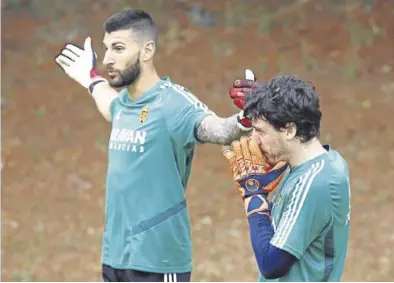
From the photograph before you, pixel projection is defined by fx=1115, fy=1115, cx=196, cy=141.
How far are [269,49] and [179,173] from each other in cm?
778

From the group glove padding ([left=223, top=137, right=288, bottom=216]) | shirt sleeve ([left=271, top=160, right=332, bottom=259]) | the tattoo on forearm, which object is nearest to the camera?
shirt sleeve ([left=271, top=160, right=332, bottom=259])

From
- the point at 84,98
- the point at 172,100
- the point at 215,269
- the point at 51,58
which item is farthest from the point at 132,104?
the point at 51,58

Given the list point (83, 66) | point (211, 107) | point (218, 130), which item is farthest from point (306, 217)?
point (211, 107)

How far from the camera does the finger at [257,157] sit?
3863 mm

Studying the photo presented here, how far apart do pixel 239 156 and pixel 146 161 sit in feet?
2.68

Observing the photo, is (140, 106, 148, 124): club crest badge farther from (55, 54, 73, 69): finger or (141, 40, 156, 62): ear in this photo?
(55, 54, 73, 69): finger

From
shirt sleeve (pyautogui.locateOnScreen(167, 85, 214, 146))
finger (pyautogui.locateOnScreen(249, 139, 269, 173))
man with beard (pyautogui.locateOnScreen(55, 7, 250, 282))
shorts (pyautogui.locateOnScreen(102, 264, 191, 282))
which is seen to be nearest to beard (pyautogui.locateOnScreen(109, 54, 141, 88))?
man with beard (pyautogui.locateOnScreen(55, 7, 250, 282))

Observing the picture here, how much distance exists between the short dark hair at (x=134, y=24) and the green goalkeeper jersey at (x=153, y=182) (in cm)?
28

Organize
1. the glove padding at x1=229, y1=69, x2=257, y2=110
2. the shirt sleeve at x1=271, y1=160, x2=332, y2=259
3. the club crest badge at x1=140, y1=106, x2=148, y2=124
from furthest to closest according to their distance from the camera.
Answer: the club crest badge at x1=140, y1=106, x2=148, y2=124, the glove padding at x1=229, y1=69, x2=257, y2=110, the shirt sleeve at x1=271, y1=160, x2=332, y2=259

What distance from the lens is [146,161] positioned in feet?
15.3

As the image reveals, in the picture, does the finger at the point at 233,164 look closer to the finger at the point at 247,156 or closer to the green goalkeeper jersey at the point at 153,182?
the finger at the point at 247,156

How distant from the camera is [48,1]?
13.4 m

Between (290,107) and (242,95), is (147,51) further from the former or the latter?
(290,107)

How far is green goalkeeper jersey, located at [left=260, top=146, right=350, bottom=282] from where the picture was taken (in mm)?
3637
